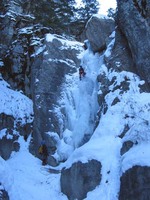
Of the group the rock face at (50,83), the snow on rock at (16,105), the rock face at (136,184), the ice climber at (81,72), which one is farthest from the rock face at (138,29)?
the snow on rock at (16,105)

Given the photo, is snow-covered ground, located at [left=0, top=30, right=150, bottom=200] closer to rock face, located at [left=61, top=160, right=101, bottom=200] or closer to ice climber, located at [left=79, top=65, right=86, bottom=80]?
rock face, located at [left=61, top=160, right=101, bottom=200]

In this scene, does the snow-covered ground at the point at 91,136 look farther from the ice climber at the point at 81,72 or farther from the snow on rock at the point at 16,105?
the ice climber at the point at 81,72

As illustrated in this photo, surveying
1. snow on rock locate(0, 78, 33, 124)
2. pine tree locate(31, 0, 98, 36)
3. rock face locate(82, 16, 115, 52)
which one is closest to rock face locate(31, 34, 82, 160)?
snow on rock locate(0, 78, 33, 124)

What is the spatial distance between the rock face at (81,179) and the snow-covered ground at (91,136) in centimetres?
22

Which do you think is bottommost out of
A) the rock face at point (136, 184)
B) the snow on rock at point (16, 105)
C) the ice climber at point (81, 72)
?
the snow on rock at point (16, 105)

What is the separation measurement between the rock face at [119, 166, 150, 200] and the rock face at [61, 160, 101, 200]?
4.24 feet

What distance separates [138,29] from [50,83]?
6.62 metres

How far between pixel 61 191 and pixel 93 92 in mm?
6648

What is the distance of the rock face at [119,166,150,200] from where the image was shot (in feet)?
30.9

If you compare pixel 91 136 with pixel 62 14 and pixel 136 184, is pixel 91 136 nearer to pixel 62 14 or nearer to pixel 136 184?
pixel 136 184

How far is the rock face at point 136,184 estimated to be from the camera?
9414mm

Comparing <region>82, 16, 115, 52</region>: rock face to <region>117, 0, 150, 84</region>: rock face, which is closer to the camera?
<region>117, 0, 150, 84</region>: rock face

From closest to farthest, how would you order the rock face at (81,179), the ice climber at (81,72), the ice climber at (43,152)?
the rock face at (81,179) → the ice climber at (43,152) → the ice climber at (81,72)

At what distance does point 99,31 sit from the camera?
19609mm
